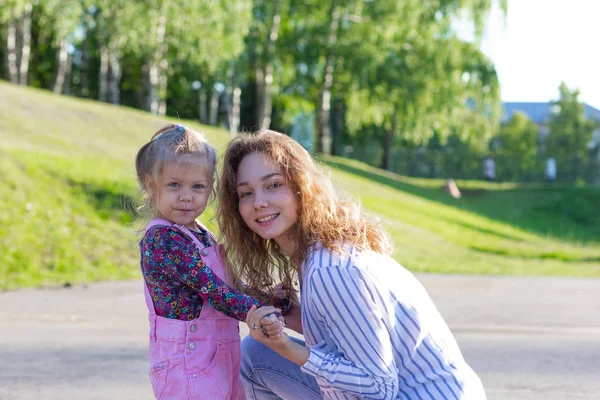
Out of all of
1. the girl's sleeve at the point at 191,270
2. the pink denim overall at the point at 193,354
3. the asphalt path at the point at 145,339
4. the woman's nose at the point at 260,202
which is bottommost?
the asphalt path at the point at 145,339

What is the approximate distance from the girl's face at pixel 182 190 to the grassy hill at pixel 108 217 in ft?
1.83

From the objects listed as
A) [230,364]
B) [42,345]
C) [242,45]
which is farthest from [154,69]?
[230,364]

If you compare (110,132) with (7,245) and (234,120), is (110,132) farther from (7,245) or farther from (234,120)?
(234,120)

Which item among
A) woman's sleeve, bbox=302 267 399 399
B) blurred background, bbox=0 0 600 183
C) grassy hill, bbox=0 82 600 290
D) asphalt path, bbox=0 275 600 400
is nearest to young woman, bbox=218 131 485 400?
woman's sleeve, bbox=302 267 399 399

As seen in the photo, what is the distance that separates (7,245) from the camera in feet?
33.0

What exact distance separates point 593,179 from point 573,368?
211 ft

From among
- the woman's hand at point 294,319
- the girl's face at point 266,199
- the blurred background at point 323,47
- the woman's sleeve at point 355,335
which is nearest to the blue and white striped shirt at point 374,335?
the woman's sleeve at point 355,335

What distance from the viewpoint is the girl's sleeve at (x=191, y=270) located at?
314cm

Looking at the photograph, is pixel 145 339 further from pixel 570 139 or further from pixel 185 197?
pixel 570 139

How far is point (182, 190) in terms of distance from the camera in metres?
3.37

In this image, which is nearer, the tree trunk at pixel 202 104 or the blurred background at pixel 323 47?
the blurred background at pixel 323 47

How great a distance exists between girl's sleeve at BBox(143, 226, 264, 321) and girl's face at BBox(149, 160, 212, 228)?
0.31ft

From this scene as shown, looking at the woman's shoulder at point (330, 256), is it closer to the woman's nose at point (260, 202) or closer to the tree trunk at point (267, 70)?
the woman's nose at point (260, 202)

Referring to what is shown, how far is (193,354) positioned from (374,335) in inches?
31.9
